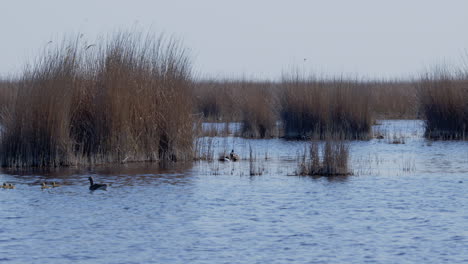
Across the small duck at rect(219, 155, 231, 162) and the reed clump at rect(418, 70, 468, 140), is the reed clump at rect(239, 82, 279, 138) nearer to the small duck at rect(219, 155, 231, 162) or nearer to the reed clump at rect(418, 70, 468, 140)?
the reed clump at rect(418, 70, 468, 140)

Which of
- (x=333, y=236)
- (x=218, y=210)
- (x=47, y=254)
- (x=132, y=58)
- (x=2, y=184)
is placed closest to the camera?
(x=47, y=254)

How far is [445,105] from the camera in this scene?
23.4 metres

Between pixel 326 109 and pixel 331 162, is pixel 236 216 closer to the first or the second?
pixel 331 162

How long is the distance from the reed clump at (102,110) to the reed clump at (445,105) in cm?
957

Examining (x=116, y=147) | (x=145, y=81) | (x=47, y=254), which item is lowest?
(x=47, y=254)

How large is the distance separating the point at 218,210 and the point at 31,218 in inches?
107

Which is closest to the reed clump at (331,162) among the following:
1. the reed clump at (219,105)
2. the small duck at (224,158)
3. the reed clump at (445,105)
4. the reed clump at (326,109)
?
the small duck at (224,158)

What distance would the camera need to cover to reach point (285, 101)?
24.3 m

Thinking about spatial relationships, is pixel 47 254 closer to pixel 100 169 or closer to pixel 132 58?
pixel 100 169

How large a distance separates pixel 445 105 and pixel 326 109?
3724 mm


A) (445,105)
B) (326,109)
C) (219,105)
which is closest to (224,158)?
(326,109)

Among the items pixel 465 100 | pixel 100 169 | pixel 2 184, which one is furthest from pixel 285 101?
pixel 2 184

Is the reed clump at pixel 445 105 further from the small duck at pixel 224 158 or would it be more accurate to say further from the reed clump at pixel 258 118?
the small duck at pixel 224 158

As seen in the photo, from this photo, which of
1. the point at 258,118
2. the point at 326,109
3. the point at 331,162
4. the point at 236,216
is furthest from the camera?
the point at 258,118
